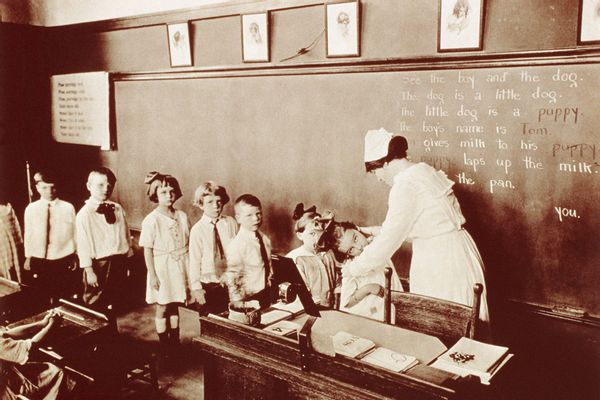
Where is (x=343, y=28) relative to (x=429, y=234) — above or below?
above

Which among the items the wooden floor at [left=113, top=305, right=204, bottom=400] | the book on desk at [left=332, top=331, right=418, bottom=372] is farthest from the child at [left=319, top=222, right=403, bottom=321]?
the wooden floor at [left=113, top=305, right=204, bottom=400]

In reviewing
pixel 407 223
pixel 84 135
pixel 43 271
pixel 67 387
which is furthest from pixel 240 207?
pixel 84 135

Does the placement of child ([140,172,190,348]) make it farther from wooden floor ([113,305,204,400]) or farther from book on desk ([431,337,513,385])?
book on desk ([431,337,513,385])

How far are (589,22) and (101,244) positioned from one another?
3999mm

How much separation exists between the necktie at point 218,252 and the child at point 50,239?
1.71 m

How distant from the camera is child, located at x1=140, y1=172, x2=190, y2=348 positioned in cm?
448

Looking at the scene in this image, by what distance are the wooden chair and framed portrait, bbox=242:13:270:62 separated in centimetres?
240

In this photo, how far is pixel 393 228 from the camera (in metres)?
3.44

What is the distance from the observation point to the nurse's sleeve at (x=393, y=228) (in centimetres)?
338

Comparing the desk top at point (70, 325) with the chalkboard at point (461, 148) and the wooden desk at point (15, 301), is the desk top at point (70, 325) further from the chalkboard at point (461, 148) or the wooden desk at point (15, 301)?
the chalkboard at point (461, 148)

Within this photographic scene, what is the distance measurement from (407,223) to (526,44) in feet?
4.25

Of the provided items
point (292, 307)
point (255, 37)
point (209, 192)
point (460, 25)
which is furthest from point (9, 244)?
point (460, 25)

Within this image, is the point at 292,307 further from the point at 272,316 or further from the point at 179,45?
the point at 179,45

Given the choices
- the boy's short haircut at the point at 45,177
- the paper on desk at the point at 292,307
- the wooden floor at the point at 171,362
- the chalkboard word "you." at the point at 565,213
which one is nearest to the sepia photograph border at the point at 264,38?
the boy's short haircut at the point at 45,177
